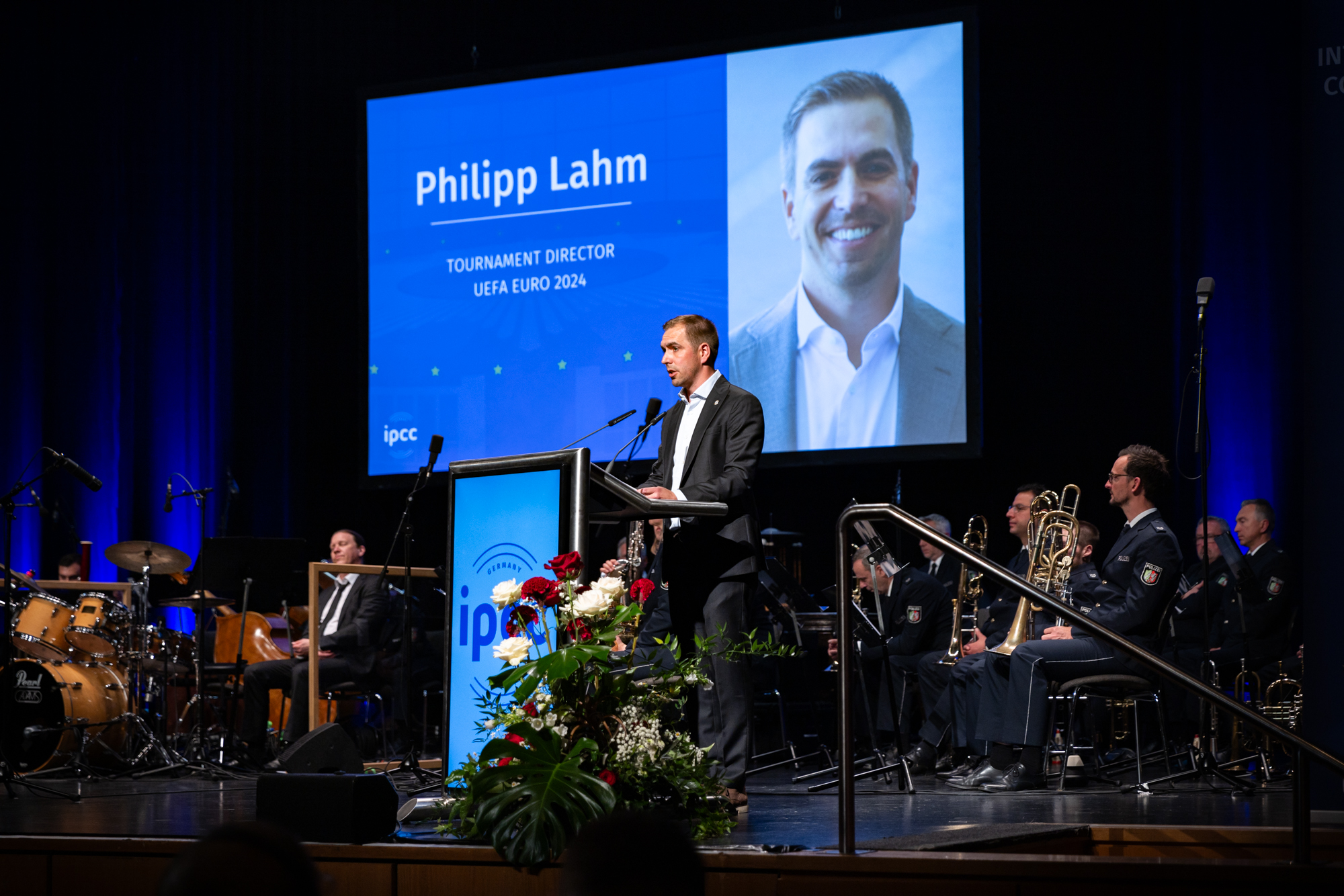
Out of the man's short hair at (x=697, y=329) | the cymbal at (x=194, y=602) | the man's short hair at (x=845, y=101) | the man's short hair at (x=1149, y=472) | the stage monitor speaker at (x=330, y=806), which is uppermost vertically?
the man's short hair at (x=845, y=101)

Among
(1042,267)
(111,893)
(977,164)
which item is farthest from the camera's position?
(1042,267)

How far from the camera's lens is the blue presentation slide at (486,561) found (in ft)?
11.3

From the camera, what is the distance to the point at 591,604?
3.05 meters

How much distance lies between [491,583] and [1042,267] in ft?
18.9

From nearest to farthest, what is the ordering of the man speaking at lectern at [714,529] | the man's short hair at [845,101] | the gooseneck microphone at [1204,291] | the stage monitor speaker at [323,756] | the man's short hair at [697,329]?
the stage monitor speaker at [323,756] → the man speaking at lectern at [714,529] → the man's short hair at [697,329] → the gooseneck microphone at [1204,291] → the man's short hair at [845,101]

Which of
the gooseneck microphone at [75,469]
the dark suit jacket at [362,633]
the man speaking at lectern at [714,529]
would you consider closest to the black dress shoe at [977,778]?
the man speaking at lectern at [714,529]

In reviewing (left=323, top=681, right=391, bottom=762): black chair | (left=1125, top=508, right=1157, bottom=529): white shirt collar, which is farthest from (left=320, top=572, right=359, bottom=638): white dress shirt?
(left=1125, top=508, right=1157, bottom=529): white shirt collar

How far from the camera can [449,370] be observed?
28.9 feet

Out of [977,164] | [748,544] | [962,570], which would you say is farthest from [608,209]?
[748,544]

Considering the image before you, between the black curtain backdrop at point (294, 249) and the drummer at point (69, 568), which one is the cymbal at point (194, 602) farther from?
the drummer at point (69, 568)

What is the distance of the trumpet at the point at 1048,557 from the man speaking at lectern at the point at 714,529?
2.01m

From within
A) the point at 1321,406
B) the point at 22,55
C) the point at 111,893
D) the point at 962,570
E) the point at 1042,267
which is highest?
the point at 22,55

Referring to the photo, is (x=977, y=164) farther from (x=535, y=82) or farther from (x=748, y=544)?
(x=748, y=544)

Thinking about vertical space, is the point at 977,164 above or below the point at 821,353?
above
